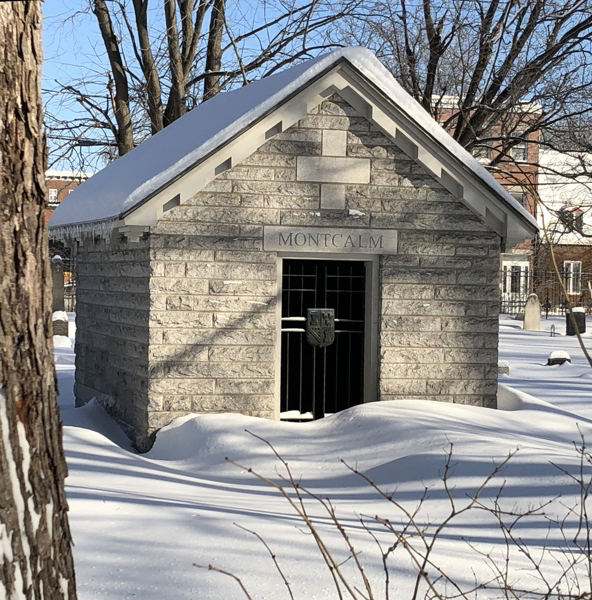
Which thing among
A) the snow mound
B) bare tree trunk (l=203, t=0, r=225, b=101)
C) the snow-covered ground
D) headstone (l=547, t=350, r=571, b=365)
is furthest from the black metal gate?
bare tree trunk (l=203, t=0, r=225, b=101)

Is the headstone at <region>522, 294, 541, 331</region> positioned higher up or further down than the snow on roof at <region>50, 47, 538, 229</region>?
further down

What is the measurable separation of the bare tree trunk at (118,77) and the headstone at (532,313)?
44.3ft

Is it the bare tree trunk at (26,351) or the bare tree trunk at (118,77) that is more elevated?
the bare tree trunk at (118,77)

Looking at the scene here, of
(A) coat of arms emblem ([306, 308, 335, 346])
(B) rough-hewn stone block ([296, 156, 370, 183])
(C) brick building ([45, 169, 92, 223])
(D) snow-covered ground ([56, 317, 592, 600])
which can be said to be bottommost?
(D) snow-covered ground ([56, 317, 592, 600])

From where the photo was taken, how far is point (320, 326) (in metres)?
10.4

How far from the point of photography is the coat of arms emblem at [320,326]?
34.0 feet

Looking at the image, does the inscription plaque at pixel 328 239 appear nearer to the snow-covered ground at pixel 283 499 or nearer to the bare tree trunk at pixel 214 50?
the snow-covered ground at pixel 283 499

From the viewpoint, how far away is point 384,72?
9984mm

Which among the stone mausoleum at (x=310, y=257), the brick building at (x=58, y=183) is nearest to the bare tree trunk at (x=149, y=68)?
the brick building at (x=58, y=183)

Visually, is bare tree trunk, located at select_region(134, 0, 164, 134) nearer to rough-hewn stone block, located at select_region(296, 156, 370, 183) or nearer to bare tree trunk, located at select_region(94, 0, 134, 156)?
bare tree trunk, located at select_region(94, 0, 134, 156)

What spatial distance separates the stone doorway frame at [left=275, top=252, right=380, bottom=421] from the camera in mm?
10039

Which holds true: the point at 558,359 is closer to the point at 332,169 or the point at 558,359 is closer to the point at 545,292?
the point at 332,169

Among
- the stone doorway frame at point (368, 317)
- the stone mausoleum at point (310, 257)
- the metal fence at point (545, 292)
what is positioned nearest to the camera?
the stone mausoleum at point (310, 257)

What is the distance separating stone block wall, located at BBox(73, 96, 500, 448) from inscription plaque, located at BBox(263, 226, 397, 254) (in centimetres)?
8
